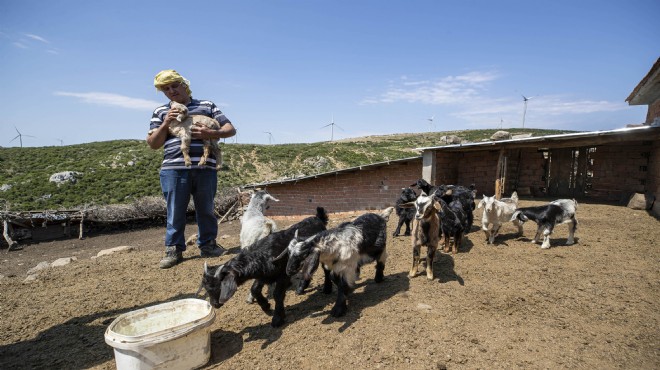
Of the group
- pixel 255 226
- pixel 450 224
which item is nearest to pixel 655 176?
pixel 450 224

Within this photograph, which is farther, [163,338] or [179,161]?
[179,161]

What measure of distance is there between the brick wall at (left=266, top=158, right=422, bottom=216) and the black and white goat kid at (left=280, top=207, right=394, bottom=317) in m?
9.83

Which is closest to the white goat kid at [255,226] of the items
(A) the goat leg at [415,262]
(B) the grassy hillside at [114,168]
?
(A) the goat leg at [415,262]

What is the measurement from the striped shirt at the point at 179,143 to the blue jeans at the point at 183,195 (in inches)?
5.3

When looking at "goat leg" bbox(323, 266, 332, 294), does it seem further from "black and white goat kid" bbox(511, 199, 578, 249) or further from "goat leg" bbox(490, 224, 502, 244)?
"black and white goat kid" bbox(511, 199, 578, 249)

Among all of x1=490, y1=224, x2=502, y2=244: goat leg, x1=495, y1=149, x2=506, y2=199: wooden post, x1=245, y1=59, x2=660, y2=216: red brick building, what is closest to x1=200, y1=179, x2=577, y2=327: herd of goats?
x1=490, y1=224, x2=502, y2=244: goat leg

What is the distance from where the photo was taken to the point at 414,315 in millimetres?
3840

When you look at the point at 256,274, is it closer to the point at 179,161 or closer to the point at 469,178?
the point at 179,161

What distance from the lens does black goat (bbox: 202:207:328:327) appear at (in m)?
3.63

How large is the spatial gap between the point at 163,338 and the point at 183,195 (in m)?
2.93

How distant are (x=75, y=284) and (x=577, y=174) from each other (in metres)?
16.5

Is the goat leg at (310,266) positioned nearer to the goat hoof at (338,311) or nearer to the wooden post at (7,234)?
the goat hoof at (338,311)

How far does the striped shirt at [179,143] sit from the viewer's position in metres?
5.29

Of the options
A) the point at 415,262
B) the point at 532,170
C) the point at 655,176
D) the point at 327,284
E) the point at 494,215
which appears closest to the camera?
the point at 327,284
